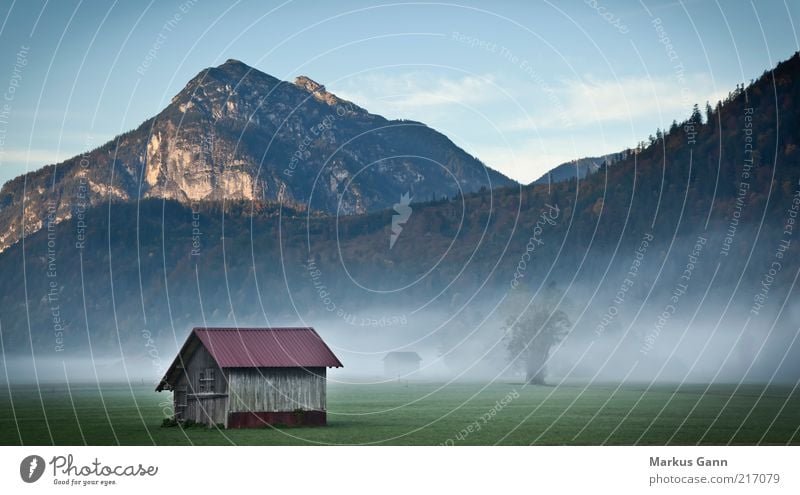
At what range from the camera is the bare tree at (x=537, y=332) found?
5084 inches

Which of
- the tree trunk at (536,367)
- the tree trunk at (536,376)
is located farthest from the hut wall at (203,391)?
the tree trunk at (536,376)

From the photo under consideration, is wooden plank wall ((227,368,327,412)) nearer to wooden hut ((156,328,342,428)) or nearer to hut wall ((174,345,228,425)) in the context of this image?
wooden hut ((156,328,342,428))

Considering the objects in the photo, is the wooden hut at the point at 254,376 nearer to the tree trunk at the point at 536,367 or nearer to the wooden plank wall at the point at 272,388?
the wooden plank wall at the point at 272,388

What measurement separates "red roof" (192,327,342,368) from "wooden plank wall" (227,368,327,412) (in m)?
0.45

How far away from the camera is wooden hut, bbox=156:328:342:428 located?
61125 mm

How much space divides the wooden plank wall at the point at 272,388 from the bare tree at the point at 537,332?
6896 centimetres

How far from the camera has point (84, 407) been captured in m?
95.6

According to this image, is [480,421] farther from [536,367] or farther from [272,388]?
[536,367]
